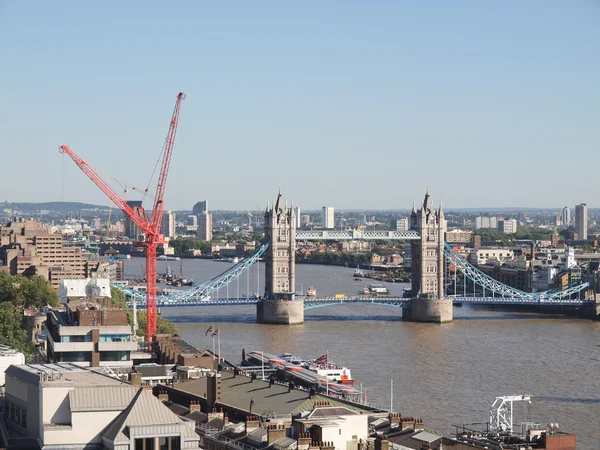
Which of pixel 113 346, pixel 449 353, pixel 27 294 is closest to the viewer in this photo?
pixel 113 346

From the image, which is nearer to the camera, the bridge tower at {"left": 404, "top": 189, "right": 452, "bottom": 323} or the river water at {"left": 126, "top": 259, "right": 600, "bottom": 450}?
the river water at {"left": 126, "top": 259, "right": 600, "bottom": 450}

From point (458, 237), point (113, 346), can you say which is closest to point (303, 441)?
point (113, 346)

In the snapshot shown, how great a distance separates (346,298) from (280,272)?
12.2ft

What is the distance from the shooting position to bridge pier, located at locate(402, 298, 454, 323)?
248 ft

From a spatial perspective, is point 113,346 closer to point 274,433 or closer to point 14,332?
point 14,332

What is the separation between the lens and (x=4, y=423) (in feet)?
73.5

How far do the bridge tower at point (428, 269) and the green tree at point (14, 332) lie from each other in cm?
2782

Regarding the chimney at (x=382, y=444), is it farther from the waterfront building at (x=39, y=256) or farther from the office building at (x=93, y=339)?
the waterfront building at (x=39, y=256)

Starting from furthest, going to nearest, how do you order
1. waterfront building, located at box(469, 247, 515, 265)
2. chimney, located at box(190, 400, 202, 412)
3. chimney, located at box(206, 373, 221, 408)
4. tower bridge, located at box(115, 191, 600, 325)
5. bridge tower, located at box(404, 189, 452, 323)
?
waterfront building, located at box(469, 247, 515, 265)
bridge tower, located at box(404, 189, 452, 323)
tower bridge, located at box(115, 191, 600, 325)
chimney, located at box(206, 373, 221, 408)
chimney, located at box(190, 400, 202, 412)

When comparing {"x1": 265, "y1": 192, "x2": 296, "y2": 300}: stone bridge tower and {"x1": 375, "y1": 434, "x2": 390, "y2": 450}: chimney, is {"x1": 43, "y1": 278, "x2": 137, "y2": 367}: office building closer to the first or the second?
{"x1": 375, "y1": 434, "x2": 390, "y2": 450}: chimney

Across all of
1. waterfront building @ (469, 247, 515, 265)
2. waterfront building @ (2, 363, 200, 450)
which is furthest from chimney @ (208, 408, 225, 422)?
waterfront building @ (469, 247, 515, 265)

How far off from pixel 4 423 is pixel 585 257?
88.8 meters

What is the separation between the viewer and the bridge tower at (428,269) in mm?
75938

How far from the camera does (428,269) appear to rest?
80625 millimetres
